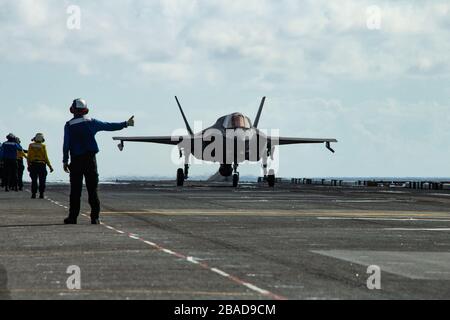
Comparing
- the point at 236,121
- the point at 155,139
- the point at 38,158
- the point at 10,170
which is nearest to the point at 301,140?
the point at 155,139

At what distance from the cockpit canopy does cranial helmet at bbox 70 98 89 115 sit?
29.6m

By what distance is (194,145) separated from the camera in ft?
171

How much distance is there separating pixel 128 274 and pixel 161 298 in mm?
1769

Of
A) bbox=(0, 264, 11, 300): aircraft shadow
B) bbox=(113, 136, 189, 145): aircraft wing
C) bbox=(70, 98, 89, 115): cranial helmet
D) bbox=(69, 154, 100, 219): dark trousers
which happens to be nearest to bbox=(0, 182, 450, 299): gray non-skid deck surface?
bbox=(0, 264, 11, 300): aircraft shadow

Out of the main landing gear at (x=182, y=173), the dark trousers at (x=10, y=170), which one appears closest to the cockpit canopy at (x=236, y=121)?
the main landing gear at (x=182, y=173)

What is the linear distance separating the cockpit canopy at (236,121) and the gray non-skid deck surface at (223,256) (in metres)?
26.8

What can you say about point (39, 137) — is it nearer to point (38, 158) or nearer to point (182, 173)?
point (38, 158)

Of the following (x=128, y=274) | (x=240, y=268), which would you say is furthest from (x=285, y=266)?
(x=128, y=274)

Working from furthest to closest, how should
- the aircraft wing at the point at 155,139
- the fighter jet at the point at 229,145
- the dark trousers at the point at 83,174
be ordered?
the aircraft wing at the point at 155,139, the fighter jet at the point at 229,145, the dark trousers at the point at 83,174

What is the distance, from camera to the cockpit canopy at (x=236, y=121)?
47.4 meters

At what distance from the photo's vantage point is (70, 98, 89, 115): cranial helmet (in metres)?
17.7

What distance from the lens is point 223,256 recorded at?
11500mm

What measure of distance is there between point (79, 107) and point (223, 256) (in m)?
7.23

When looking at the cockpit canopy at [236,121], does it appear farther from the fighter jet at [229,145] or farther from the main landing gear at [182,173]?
the main landing gear at [182,173]
